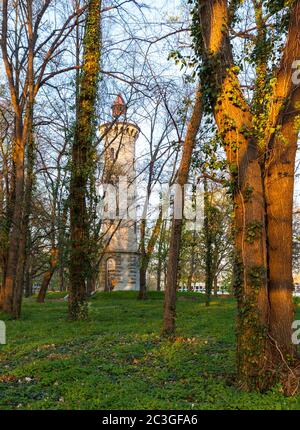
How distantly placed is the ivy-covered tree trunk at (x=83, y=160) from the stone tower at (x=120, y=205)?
3.56 metres

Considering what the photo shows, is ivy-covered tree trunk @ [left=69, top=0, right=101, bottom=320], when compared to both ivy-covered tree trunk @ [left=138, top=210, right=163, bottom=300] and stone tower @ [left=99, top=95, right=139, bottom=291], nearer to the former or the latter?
stone tower @ [left=99, top=95, right=139, bottom=291]

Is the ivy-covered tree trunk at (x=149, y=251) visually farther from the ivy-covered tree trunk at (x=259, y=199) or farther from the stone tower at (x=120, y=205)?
the ivy-covered tree trunk at (x=259, y=199)

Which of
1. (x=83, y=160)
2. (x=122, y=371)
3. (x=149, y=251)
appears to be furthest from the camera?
(x=149, y=251)

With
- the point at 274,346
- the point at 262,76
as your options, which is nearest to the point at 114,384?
the point at 274,346

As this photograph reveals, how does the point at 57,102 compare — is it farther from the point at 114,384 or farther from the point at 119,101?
the point at 114,384

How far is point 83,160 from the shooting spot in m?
13.1

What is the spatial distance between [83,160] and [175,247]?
5.04m

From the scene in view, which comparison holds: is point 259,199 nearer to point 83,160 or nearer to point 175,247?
point 175,247

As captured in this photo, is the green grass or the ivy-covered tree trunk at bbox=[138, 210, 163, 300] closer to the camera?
the green grass

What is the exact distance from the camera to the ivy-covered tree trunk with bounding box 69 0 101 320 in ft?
41.7

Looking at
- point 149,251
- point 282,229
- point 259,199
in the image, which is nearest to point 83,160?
point 259,199

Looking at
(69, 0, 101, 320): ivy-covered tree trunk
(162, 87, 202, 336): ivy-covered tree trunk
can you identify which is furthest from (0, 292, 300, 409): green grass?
(69, 0, 101, 320): ivy-covered tree trunk

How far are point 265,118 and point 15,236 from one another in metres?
11.9

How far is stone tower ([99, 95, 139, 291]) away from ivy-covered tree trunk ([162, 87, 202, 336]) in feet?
24.7
